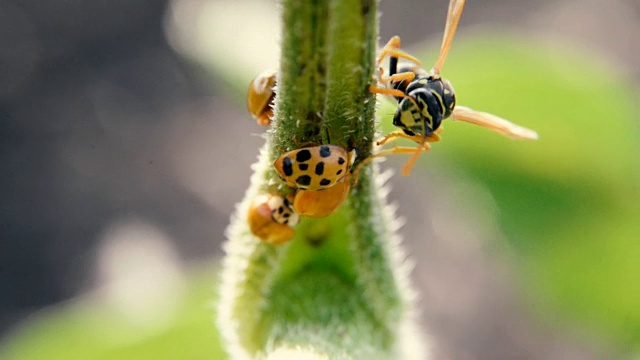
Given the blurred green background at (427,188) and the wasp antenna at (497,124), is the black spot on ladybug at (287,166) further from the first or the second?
the blurred green background at (427,188)

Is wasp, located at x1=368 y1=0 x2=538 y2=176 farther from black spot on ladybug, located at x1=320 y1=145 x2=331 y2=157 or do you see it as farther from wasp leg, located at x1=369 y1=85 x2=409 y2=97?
black spot on ladybug, located at x1=320 y1=145 x2=331 y2=157

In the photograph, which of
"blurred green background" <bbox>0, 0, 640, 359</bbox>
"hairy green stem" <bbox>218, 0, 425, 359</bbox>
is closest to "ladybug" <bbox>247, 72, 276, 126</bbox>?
"hairy green stem" <bbox>218, 0, 425, 359</bbox>

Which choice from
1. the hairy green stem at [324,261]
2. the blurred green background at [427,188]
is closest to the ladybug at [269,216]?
the hairy green stem at [324,261]

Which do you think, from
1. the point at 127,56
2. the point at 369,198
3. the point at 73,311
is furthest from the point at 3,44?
the point at 369,198

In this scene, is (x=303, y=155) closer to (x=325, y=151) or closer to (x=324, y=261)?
(x=325, y=151)

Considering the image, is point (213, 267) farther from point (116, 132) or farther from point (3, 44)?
point (3, 44)

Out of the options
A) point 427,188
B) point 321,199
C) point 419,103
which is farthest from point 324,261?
point 427,188

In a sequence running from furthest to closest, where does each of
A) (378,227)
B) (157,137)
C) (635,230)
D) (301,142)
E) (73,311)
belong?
(157,137), (73,311), (635,230), (378,227), (301,142)
